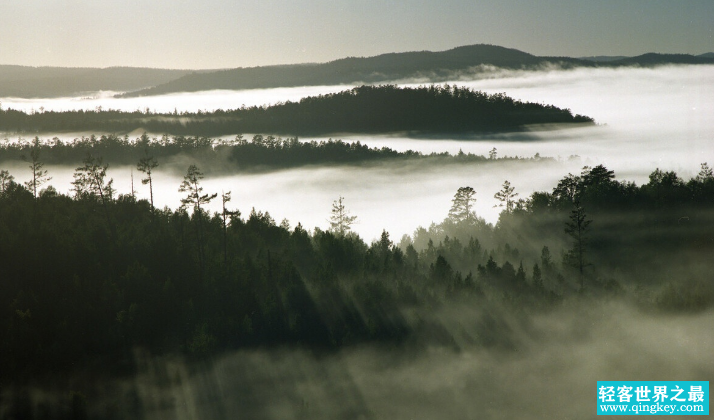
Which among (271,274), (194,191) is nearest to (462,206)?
(271,274)

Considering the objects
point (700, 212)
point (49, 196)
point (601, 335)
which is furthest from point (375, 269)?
point (700, 212)

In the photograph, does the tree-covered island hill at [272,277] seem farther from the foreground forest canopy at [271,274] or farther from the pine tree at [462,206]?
the pine tree at [462,206]

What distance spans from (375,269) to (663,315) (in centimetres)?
4027

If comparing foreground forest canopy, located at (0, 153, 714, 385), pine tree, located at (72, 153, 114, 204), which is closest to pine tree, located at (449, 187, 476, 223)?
foreground forest canopy, located at (0, 153, 714, 385)

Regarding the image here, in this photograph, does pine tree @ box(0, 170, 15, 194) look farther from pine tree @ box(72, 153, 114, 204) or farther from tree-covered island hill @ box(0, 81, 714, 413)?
pine tree @ box(72, 153, 114, 204)

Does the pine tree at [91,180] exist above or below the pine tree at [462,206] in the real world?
above

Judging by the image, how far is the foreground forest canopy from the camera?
3056 inches

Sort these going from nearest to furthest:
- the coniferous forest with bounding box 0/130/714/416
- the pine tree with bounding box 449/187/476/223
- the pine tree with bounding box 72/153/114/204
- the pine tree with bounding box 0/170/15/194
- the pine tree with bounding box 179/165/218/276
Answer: the pine tree with bounding box 179/165/218/276 → the coniferous forest with bounding box 0/130/714/416 → the pine tree with bounding box 72/153/114/204 → the pine tree with bounding box 0/170/15/194 → the pine tree with bounding box 449/187/476/223

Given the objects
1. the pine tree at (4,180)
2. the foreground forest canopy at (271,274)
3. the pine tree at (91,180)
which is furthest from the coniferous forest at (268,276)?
the pine tree at (4,180)

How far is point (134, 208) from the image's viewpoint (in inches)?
3863

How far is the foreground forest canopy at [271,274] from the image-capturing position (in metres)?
77.6

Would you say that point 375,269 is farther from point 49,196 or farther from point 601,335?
point 49,196

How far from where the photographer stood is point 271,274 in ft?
289

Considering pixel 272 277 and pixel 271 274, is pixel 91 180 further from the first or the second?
pixel 272 277
